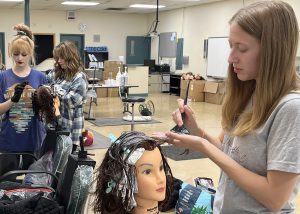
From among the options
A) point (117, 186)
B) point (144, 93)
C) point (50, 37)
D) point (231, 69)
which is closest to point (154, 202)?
point (117, 186)

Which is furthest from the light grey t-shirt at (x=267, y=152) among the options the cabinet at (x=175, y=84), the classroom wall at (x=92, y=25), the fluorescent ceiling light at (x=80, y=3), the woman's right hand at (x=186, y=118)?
the classroom wall at (x=92, y=25)

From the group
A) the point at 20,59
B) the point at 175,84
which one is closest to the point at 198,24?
the point at 175,84

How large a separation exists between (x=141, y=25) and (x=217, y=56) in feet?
14.9

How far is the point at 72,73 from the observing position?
3.76 m

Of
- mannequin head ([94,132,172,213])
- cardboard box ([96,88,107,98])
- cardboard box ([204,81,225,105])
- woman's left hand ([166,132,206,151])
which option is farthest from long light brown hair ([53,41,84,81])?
cardboard box ([96,88,107,98])

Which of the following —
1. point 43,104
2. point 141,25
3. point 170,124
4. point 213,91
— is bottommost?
point 170,124

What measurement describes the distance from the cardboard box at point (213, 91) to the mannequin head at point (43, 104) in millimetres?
7788

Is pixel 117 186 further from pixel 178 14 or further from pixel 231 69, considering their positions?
pixel 178 14

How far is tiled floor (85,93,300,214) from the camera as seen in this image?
14.6ft

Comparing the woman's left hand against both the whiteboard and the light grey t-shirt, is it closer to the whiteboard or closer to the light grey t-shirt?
the light grey t-shirt

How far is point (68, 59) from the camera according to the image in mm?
3682

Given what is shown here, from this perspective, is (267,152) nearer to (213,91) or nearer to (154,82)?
(213,91)

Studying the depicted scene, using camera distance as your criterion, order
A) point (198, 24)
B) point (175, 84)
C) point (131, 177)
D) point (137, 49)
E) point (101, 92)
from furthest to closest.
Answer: point (137, 49)
point (175, 84)
point (198, 24)
point (101, 92)
point (131, 177)

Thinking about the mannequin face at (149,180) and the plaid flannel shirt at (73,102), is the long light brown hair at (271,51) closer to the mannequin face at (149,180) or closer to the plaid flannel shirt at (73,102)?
the mannequin face at (149,180)
